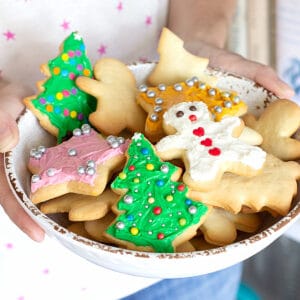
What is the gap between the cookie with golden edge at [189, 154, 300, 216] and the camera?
19.1 inches

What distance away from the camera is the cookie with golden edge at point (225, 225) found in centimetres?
50

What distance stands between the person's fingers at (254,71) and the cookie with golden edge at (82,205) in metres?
0.24

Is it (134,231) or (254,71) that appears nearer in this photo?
(134,231)

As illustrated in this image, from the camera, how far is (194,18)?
0.81 meters

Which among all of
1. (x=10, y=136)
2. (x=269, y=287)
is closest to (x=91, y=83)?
(x=10, y=136)

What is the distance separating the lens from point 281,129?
1.79 ft

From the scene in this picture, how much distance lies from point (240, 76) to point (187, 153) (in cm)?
17

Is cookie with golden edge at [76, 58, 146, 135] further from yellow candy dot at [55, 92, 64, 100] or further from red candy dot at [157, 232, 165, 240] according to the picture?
red candy dot at [157, 232, 165, 240]

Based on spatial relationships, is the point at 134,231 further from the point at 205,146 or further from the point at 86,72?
the point at 86,72

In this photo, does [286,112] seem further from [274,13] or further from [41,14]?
[274,13]

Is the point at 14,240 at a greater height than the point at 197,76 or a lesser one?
lesser

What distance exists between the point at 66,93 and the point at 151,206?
0.60 ft

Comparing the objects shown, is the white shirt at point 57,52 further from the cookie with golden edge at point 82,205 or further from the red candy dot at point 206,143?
the red candy dot at point 206,143

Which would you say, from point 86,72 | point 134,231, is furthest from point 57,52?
point 134,231
